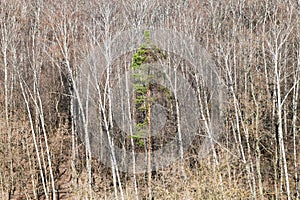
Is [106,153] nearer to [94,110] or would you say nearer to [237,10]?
[94,110]

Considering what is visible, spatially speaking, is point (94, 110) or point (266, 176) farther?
point (94, 110)

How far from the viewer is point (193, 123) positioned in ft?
48.1

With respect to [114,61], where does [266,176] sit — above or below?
below

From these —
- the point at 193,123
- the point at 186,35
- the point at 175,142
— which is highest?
the point at 186,35

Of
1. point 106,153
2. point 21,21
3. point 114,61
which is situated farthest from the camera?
point 106,153

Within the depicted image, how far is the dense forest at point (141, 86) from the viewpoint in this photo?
11047 mm

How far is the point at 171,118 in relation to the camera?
1552 centimetres

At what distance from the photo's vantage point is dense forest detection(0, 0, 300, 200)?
36.2 ft

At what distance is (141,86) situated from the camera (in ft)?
42.7

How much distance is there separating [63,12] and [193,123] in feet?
25.0

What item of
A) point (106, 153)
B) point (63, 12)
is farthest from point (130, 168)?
point (63, 12)

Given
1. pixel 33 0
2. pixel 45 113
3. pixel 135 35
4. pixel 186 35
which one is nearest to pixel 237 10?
pixel 186 35

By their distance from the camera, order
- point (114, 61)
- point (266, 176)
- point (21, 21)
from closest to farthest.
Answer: point (266, 176) → point (21, 21) → point (114, 61)

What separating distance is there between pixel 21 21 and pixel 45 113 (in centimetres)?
508
